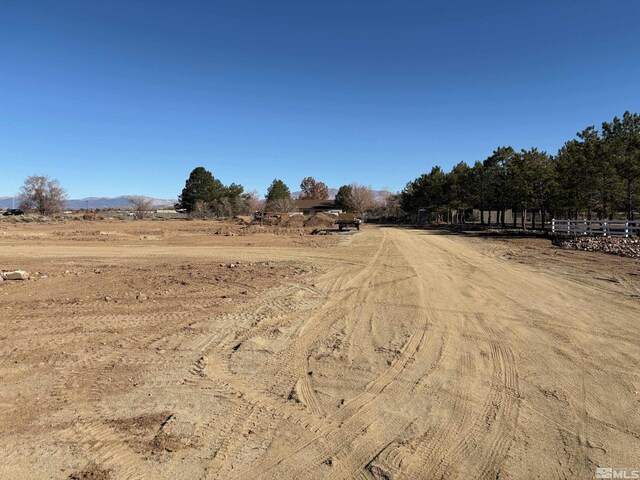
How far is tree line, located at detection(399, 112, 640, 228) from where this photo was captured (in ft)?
92.2

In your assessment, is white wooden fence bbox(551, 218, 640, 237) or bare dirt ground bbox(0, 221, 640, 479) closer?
bare dirt ground bbox(0, 221, 640, 479)

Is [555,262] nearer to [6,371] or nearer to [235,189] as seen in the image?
[6,371]

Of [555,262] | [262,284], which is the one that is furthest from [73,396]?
[555,262]

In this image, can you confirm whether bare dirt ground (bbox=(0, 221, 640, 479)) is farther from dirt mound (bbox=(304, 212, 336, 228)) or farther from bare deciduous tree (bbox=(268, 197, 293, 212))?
bare deciduous tree (bbox=(268, 197, 293, 212))

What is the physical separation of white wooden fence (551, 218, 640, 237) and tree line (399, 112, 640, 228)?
2.64m

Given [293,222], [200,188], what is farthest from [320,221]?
[200,188]

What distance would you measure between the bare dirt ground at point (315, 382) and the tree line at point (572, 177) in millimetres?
22500

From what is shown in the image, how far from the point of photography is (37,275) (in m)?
12.1

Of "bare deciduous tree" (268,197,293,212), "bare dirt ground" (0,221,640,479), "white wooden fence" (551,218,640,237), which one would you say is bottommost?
"bare dirt ground" (0,221,640,479)

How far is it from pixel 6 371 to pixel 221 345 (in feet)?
9.17

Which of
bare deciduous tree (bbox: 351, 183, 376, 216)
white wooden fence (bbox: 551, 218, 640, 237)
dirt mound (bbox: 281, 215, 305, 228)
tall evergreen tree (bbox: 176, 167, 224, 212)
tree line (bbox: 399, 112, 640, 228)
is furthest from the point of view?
bare deciduous tree (bbox: 351, 183, 376, 216)

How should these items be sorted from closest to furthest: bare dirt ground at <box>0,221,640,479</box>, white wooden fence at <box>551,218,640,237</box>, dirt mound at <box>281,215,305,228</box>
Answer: bare dirt ground at <box>0,221,640,479</box> < white wooden fence at <box>551,218,640,237</box> < dirt mound at <box>281,215,305,228</box>

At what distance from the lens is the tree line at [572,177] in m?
28.1

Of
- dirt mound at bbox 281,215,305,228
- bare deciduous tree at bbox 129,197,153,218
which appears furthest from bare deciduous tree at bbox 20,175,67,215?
dirt mound at bbox 281,215,305,228
